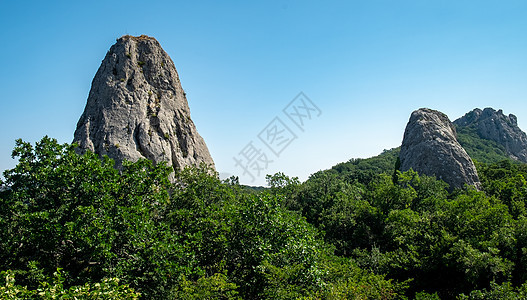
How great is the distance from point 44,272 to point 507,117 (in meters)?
149

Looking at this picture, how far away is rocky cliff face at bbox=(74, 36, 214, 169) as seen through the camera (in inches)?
1129

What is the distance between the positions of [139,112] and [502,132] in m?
120

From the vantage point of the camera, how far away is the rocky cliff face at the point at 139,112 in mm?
28688

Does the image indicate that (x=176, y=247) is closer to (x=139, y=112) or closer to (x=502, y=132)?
(x=139, y=112)

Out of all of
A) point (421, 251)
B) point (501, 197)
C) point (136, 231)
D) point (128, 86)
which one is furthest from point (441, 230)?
point (128, 86)

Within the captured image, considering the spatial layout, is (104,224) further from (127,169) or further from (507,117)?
(507,117)

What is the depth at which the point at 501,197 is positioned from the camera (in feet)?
97.0

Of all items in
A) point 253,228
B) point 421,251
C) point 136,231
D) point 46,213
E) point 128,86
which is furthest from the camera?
point 128,86

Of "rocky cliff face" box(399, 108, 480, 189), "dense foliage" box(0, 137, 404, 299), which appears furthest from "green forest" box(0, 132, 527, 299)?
"rocky cliff face" box(399, 108, 480, 189)

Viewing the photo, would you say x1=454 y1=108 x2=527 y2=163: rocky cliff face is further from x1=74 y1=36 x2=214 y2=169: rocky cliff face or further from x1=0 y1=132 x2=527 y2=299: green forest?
x1=74 y1=36 x2=214 y2=169: rocky cliff face

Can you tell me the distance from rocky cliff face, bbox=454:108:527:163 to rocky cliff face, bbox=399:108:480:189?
250 ft

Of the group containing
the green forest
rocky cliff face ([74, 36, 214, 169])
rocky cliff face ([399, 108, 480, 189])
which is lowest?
the green forest

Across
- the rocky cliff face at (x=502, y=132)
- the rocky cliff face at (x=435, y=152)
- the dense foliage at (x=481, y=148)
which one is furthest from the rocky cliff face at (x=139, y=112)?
the rocky cliff face at (x=502, y=132)

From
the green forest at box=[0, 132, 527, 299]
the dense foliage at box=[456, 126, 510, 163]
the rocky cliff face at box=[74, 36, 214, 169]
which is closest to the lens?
the green forest at box=[0, 132, 527, 299]
